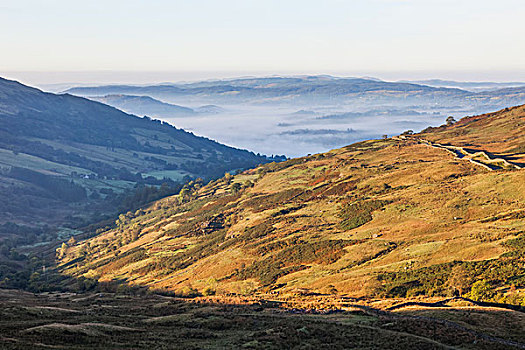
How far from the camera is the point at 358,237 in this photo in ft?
322

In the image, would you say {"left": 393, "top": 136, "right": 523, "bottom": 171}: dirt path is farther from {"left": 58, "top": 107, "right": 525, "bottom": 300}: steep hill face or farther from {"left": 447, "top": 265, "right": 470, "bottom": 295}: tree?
{"left": 447, "top": 265, "right": 470, "bottom": 295}: tree

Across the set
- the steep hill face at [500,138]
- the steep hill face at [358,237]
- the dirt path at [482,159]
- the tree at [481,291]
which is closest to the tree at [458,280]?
the steep hill face at [358,237]

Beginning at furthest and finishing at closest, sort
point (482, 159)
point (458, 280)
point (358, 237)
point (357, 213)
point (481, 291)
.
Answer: point (482, 159), point (357, 213), point (358, 237), point (458, 280), point (481, 291)

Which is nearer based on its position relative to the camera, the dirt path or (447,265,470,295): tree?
(447,265,470,295): tree

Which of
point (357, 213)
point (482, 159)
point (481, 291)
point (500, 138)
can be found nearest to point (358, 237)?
point (357, 213)

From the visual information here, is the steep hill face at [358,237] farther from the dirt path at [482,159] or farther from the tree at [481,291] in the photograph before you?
the dirt path at [482,159]

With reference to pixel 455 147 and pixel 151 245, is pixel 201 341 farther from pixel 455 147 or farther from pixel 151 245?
pixel 455 147

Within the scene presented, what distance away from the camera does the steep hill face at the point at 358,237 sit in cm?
7019

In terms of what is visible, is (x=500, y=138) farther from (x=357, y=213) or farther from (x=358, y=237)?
(x=358, y=237)

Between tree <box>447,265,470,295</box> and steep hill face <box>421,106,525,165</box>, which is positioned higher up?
steep hill face <box>421,106,525,165</box>

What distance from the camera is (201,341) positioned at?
143ft

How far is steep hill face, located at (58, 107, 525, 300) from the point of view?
230ft

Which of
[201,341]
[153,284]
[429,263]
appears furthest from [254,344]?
[153,284]

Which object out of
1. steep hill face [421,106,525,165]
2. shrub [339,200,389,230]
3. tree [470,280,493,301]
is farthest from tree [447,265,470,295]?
steep hill face [421,106,525,165]
